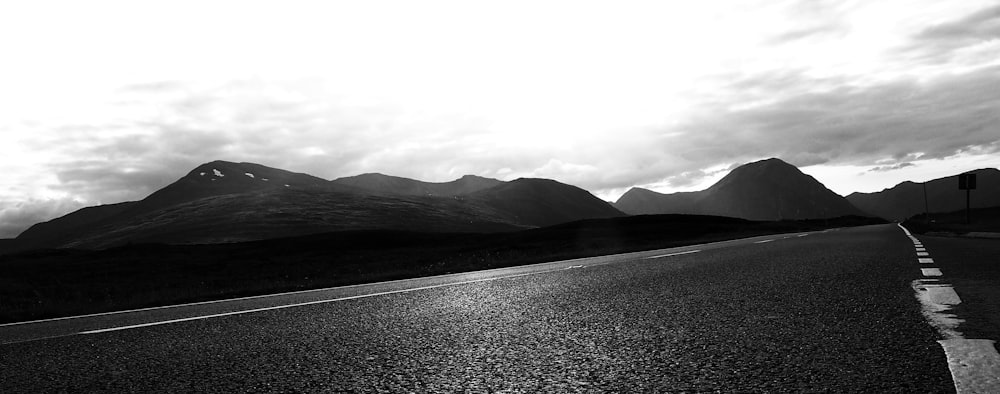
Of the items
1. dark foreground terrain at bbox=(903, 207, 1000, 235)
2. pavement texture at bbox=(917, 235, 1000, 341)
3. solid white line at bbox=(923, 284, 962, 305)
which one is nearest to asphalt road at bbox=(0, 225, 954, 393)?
solid white line at bbox=(923, 284, 962, 305)

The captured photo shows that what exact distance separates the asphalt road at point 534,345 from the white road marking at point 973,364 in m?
0.07

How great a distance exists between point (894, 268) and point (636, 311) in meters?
6.30

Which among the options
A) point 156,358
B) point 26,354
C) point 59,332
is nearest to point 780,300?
point 156,358

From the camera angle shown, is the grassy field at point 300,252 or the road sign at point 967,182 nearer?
the grassy field at point 300,252

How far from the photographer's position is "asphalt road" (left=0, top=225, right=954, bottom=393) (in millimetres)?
3699

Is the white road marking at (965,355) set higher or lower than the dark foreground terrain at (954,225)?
lower

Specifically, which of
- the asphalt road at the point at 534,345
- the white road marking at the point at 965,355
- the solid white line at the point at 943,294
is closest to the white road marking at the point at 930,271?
the asphalt road at the point at 534,345

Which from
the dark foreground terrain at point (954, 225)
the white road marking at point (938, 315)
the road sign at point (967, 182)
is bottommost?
the white road marking at point (938, 315)

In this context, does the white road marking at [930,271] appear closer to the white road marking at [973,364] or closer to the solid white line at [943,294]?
the solid white line at [943,294]

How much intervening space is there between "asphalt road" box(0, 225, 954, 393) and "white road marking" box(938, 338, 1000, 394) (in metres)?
0.07

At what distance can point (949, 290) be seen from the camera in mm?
7375

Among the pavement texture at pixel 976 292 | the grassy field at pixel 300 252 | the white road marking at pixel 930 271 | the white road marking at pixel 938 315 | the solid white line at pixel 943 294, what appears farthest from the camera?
the grassy field at pixel 300 252

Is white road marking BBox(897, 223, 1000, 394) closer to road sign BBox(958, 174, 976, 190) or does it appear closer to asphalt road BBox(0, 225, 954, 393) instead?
asphalt road BBox(0, 225, 954, 393)

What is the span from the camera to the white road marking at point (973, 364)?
10.3 ft
